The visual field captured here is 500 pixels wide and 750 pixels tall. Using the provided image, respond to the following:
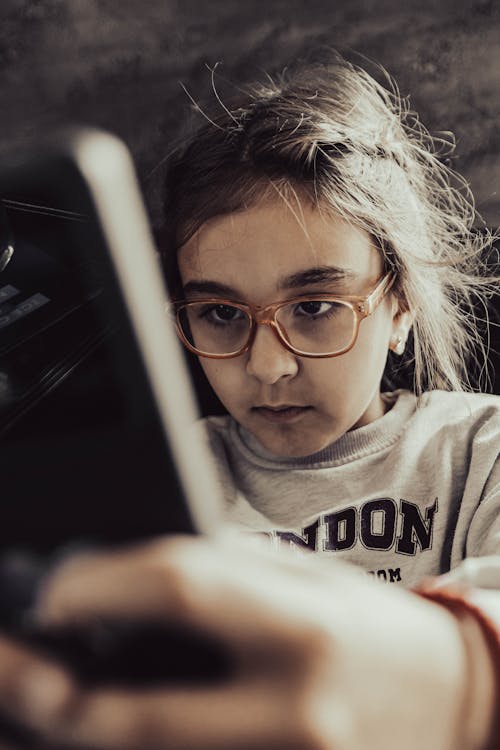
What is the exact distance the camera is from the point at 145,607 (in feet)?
0.57

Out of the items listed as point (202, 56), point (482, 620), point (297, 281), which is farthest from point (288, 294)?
point (202, 56)

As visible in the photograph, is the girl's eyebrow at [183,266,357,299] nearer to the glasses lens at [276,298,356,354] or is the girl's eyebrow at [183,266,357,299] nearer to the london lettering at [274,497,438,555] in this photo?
the glasses lens at [276,298,356,354]

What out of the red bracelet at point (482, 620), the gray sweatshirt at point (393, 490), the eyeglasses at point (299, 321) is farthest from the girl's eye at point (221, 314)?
the red bracelet at point (482, 620)

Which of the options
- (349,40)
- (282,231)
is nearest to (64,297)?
(282,231)

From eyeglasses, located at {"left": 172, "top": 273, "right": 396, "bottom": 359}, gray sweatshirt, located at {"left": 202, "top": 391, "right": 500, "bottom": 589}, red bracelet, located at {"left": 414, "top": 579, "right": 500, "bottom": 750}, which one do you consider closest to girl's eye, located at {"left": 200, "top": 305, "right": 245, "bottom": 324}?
eyeglasses, located at {"left": 172, "top": 273, "right": 396, "bottom": 359}

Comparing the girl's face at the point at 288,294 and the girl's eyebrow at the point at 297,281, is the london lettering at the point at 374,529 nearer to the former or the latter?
the girl's face at the point at 288,294

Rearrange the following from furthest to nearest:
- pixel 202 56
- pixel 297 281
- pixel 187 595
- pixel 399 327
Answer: pixel 202 56 → pixel 399 327 → pixel 297 281 → pixel 187 595

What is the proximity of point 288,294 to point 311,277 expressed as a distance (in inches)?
0.8

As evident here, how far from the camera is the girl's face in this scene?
0.58 metres

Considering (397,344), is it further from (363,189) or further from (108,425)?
(108,425)

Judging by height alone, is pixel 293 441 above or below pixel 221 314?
below

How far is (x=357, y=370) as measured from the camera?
0.61 meters

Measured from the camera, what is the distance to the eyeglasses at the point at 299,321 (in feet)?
1.91

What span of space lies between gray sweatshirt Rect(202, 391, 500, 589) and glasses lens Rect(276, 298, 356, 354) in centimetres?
9
